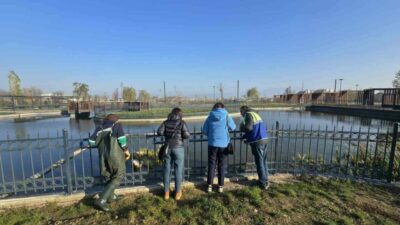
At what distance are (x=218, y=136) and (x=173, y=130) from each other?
848 millimetres

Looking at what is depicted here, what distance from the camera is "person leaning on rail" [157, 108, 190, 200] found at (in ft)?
12.6

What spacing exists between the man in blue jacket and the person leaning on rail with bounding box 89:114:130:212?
2285 mm

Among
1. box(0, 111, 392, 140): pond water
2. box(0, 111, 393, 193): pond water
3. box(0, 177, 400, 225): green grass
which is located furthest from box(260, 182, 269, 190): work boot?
box(0, 111, 392, 140): pond water

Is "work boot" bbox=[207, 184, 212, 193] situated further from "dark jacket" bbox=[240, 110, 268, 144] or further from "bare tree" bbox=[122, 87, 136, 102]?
"bare tree" bbox=[122, 87, 136, 102]

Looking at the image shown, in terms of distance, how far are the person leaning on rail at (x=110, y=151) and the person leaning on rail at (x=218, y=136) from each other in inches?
61.0

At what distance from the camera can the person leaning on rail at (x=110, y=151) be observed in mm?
3604

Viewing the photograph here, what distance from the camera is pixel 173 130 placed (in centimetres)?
382

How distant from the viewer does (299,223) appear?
10.6 feet

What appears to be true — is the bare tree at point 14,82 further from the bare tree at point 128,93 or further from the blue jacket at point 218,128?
the blue jacket at point 218,128

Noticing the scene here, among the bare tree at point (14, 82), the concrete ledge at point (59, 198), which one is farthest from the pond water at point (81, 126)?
the bare tree at point (14, 82)

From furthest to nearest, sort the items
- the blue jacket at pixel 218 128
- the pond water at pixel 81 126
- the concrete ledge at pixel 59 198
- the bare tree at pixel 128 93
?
1. the bare tree at pixel 128 93
2. the pond water at pixel 81 126
3. the blue jacket at pixel 218 128
4. the concrete ledge at pixel 59 198

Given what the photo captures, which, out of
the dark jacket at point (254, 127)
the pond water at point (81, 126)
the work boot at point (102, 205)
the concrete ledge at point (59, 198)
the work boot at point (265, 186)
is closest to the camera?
the work boot at point (102, 205)

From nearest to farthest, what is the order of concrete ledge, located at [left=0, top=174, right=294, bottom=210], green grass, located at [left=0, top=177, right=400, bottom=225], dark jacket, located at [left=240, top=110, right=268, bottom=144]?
green grass, located at [left=0, top=177, right=400, bottom=225] < concrete ledge, located at [left=0, top=174, right=294, bottom=210] < dark jacket, located at [left=240, top=110, right=268, bottom=144]

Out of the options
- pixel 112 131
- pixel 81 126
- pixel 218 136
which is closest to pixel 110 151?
pixel 112 131
